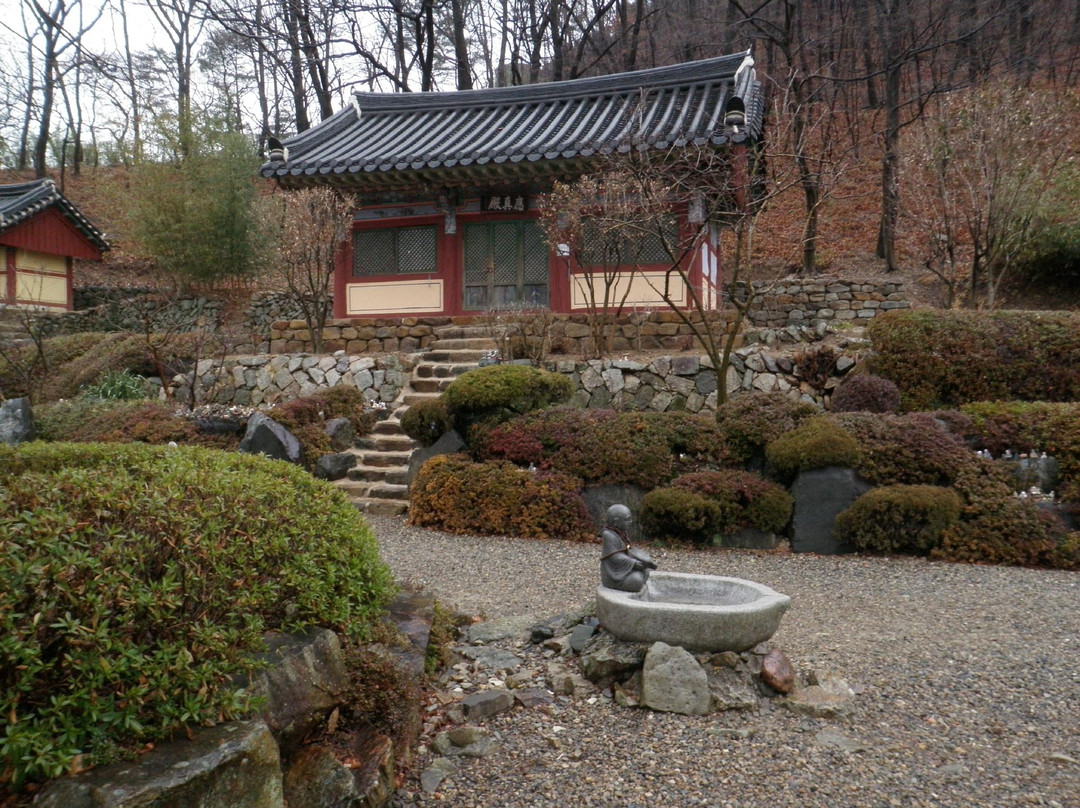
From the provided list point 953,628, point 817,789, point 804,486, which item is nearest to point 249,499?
point 817,789

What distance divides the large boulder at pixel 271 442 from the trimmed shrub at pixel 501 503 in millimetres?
2152

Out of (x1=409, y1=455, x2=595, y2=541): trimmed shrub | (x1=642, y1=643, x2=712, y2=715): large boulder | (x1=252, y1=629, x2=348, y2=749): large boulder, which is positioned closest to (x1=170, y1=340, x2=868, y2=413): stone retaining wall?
(x1=409, y1=455, x2=595, y2=541): trimmed shrub

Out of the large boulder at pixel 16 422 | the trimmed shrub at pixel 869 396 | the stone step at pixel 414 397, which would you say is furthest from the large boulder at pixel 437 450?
the large boulder at pixel 16 422

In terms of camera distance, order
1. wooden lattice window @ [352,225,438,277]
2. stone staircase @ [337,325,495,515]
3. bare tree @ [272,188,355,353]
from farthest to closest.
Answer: wooden lattice window @ [352,225,438,277], bare tree @ [272,188,355,353], stone staircase @ [337,325,495,515]

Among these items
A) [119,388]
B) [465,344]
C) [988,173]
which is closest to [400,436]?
[465,344]

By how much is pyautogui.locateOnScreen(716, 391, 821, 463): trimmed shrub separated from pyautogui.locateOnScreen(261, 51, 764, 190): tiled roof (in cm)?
484

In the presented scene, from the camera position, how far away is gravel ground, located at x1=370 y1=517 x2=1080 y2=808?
296 cm

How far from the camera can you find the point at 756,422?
303 inches

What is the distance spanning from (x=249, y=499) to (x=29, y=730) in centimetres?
126

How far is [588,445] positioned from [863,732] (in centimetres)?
467

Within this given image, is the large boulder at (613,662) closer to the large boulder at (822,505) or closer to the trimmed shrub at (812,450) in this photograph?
the large boulder at (822,505)

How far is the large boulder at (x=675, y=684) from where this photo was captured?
3.57m

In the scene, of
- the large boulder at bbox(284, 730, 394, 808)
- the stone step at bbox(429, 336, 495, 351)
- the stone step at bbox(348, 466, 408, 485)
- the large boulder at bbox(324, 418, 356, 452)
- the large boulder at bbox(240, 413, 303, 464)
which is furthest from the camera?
the stone step at bbox(429, 336, 495, 351)

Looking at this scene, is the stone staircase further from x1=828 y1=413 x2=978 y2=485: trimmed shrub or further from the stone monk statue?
x1=828 y1=413 x2=978 y2=485: trimmed shrub
